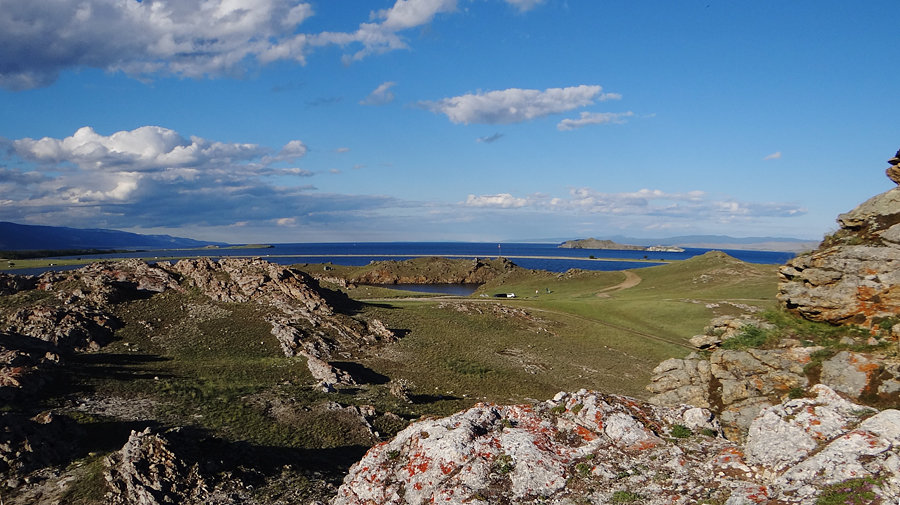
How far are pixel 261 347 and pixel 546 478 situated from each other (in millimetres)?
36466

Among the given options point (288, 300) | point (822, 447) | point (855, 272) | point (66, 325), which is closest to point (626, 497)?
point (822, 447)

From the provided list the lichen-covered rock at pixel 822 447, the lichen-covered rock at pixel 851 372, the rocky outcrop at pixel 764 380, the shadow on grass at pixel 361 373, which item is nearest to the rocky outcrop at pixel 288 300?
the shadow on grass at pixel 361 373

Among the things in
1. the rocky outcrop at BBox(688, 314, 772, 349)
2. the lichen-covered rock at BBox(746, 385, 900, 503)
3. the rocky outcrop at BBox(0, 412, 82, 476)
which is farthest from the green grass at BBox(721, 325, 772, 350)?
the rocky outcrop at BBox(0, 412, 82, 476)

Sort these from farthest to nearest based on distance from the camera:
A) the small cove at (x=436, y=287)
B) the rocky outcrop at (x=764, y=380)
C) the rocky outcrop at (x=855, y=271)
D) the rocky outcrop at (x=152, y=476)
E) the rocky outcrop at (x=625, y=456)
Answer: the small cove at (x=436, y=287) < the rocky outcrop at (x=855, y=271) < the rocky outcrop at (x=764, y=380) < the rocky outcrop at (x=152, y=476) < the rocky outcrop at (x=625, y=456)

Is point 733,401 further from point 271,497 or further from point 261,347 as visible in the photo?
point 261,347

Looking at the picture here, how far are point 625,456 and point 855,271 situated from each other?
22336 mm

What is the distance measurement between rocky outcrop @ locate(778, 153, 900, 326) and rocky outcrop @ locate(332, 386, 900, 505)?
1684 centimetres

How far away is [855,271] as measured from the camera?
2578 cm

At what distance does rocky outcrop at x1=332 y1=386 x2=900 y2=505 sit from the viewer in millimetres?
9906

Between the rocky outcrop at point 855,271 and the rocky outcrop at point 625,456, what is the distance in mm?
16841

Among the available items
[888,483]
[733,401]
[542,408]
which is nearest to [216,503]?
[542,408]

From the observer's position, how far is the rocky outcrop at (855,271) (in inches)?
962

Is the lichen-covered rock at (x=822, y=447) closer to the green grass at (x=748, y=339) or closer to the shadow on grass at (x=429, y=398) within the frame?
the green grass at (x=748, y=339)

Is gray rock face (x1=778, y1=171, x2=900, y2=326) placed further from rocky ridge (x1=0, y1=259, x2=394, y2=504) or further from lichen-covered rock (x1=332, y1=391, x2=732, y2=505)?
rocky ridge (x1=0, y1=259, x2=394, y2=504)
